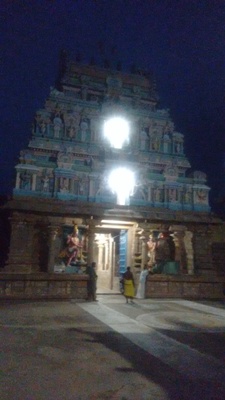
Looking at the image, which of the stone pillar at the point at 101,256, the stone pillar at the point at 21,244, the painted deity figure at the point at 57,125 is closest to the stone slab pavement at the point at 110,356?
the stone pillar at the point at 21,244

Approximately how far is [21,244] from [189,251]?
9664mm

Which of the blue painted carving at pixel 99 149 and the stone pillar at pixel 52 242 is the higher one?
the blue painted carving at pixel 99 149

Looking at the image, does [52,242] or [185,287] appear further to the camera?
[185,287]

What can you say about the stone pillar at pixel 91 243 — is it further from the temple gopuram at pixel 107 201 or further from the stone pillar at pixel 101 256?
the stone pillar at pixel 101 256

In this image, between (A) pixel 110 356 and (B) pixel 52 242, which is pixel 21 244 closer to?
(B) pixel 52 242

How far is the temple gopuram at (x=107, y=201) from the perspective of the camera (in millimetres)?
16094

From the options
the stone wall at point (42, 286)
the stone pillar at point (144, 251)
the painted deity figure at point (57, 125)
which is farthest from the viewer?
the painted deity figure at point (57, 125)

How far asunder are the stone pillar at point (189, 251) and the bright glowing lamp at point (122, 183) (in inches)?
171

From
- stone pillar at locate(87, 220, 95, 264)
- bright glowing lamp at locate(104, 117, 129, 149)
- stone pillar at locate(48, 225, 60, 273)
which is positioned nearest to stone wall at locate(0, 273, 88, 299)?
stone pillar at locate(48, 225, 60, 273)

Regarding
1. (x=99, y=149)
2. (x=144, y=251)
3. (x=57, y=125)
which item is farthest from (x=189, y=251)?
(x=57, y=125)

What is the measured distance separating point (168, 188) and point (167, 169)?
1.41 m

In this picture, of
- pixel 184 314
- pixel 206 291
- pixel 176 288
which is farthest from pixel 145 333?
pixel 206 291

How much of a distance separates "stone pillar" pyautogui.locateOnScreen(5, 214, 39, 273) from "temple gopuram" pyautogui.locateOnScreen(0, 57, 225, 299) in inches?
1.9

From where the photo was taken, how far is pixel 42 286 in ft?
49.4
